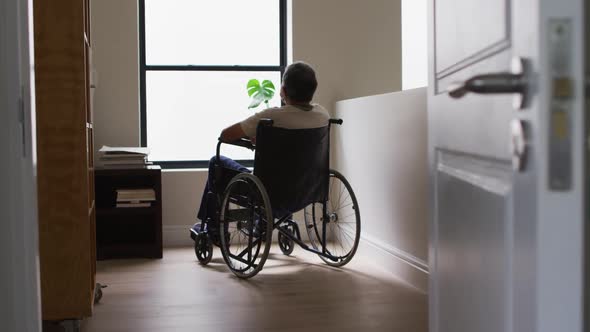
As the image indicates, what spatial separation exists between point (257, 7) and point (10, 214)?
160 inches

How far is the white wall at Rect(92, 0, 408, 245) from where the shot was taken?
4.82 m

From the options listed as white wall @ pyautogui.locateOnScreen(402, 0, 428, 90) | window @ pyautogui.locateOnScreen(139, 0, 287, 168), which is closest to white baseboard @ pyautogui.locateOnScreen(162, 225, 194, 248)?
A: window @ pyautogui.locateOnScreen(139, 0, 287, 168)

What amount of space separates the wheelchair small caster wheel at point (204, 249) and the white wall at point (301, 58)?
74 cm

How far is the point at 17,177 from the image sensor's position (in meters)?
1.39

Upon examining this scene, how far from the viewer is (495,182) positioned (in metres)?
1.11

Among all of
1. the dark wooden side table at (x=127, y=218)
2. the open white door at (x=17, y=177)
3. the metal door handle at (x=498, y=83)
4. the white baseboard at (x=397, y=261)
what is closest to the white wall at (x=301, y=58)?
the dark wooden side table at (x=127, y=218)

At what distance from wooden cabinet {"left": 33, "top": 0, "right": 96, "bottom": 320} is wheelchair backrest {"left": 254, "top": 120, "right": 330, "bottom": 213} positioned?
1.18 m

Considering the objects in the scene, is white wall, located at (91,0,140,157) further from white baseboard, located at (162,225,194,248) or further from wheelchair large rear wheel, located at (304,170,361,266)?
wheelchair large rear wheel, located at (304,170,361,266)

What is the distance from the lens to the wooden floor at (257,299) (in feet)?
9.60

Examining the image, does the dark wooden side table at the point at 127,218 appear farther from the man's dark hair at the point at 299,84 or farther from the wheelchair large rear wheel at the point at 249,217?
the man's dark hair at the point at 299,84

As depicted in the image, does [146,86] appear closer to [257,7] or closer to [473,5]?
[257,7]

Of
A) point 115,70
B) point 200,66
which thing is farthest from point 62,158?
point 200,66

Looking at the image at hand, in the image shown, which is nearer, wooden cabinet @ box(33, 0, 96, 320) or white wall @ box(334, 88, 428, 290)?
wooden cabinet @ box(33, 0, 96, 320)

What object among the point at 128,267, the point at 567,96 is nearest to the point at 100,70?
the point at 128,267
